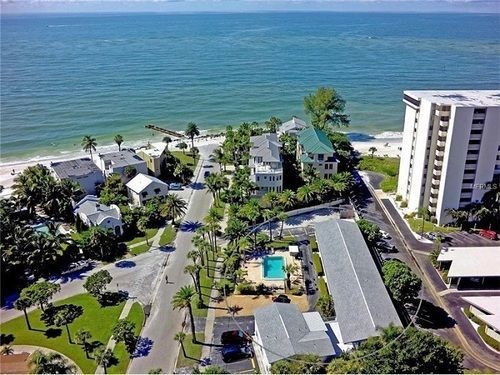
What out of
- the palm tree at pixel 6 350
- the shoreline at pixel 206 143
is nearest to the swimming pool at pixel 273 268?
the palm tree at pixel 6 350

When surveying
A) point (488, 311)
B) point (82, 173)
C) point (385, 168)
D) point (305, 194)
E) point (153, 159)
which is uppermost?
point (153, 159)

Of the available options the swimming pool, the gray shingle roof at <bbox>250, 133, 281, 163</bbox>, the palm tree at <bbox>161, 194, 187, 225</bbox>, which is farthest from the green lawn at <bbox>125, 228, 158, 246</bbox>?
the gray shingle roof at <bbox>250, 133, 281, 163</bbox>

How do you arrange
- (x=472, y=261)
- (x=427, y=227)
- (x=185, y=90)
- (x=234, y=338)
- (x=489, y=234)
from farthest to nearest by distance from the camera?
(x=185, y=90)
(x=427, y=227)
(x=489, y=234)
(x=472, y=261)
(x=234, y=338)

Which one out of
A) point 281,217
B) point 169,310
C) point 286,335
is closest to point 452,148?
point 281,217

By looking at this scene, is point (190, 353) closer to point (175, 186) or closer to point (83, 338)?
point (83, 338)

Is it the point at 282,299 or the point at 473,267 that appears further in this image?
the point at 473,267

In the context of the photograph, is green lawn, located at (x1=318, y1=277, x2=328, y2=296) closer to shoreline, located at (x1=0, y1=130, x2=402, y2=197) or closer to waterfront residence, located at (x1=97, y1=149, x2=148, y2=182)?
waterfront residence, located at (x1=97, y1=149, x2=148, y2=182)
